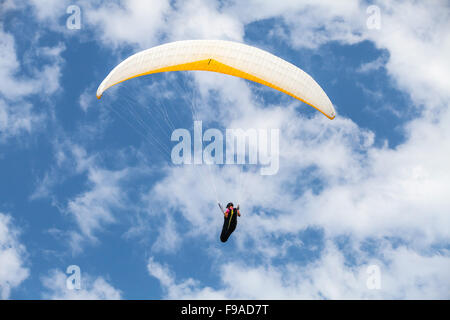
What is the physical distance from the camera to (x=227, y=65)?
69.9 ft

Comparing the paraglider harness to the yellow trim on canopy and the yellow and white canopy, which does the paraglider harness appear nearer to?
the yellow trim on canopy

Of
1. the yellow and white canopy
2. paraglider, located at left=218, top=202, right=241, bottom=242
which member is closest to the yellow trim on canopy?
the yellow and white canopy

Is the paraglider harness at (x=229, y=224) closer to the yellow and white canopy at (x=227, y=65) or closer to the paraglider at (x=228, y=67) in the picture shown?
the paraglider at (x=228, y=67)

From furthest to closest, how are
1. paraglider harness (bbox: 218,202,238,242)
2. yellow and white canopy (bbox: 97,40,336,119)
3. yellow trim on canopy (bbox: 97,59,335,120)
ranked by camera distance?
paraglider harness (bbox: 218,202,238,242)
yellow trim on canopy (bbox: 97,59,335,120)
yellow and white canopy (bbox: 97,40,336,119)

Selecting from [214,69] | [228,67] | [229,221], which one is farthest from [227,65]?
[229,221]

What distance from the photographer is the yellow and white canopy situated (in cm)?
2083

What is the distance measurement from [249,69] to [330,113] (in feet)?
15.8

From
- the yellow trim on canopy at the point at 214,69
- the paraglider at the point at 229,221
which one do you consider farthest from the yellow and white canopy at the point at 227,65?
the paraglider at the point at 229,221

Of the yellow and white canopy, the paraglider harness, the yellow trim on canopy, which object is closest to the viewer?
the yellow and white canopy

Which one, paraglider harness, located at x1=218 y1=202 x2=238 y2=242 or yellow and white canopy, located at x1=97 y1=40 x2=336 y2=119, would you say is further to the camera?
paraglider harness, located at x1=218 y1=202 x2=238 y2=242
